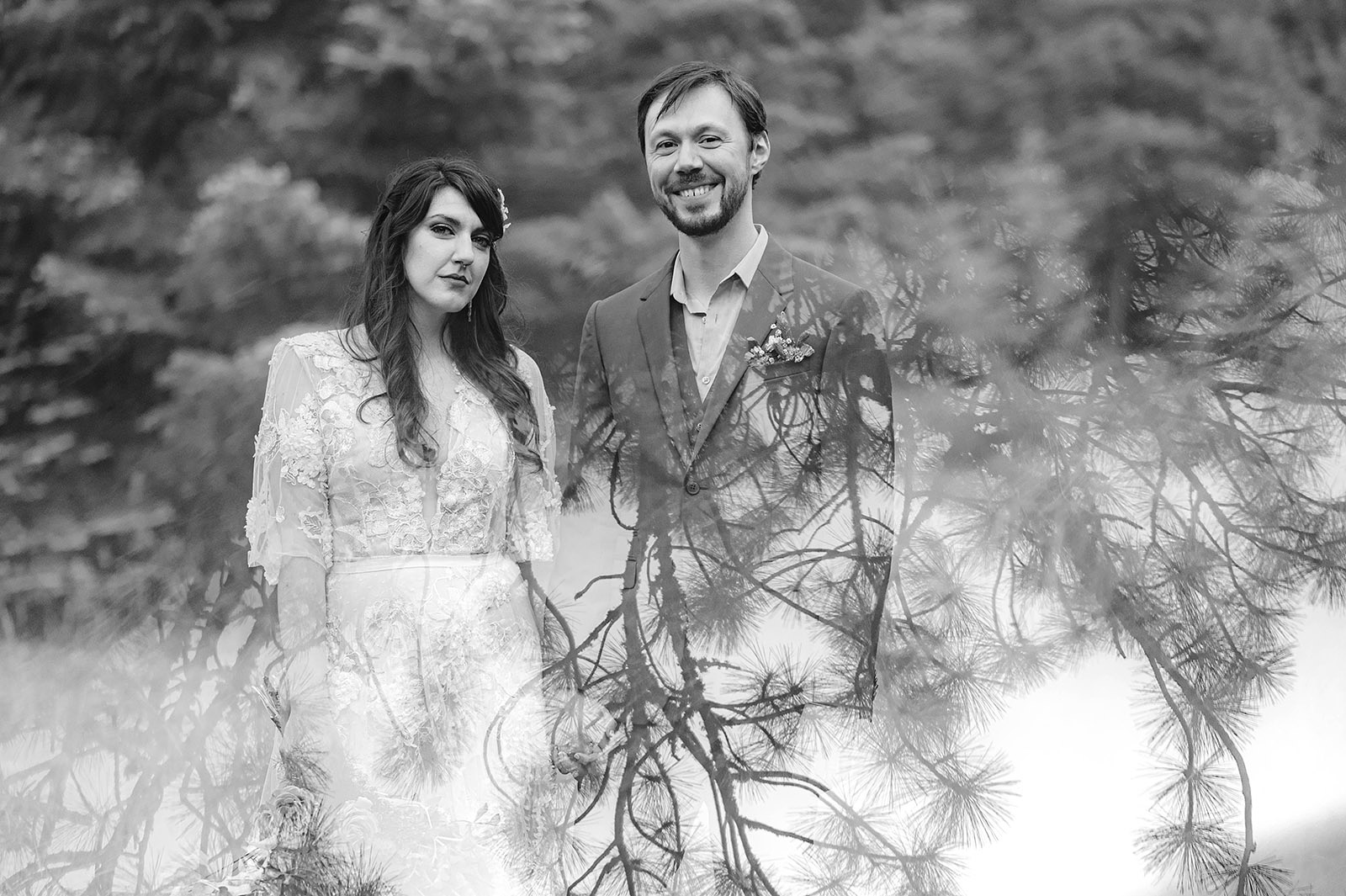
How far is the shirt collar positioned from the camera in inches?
54.6

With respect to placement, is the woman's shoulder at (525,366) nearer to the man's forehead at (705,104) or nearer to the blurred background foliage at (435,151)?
the man's forehead at (705,104)

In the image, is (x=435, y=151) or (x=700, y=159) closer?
(x=700, y=159)

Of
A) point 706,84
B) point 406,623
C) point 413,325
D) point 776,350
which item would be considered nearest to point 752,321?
point 776,350

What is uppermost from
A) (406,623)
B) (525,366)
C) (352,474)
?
(525,366)

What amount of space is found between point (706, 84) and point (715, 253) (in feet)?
0.62

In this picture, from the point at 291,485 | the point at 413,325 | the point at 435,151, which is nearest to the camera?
the point at 291,485

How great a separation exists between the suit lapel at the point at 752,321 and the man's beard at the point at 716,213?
0.08 metres

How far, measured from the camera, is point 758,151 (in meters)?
1.39

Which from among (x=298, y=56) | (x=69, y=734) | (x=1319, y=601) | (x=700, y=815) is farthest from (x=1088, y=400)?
(x=69, y=734)

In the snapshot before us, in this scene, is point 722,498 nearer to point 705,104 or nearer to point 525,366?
point 525,366

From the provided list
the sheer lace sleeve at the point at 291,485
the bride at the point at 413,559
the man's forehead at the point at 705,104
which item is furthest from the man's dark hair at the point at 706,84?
the sheer lace sleeve at the point at 291,485

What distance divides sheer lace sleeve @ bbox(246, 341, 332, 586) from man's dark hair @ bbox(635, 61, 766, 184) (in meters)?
0.50

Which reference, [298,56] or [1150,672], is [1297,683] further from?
[298,56]

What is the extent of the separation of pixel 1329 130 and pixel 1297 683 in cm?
90
